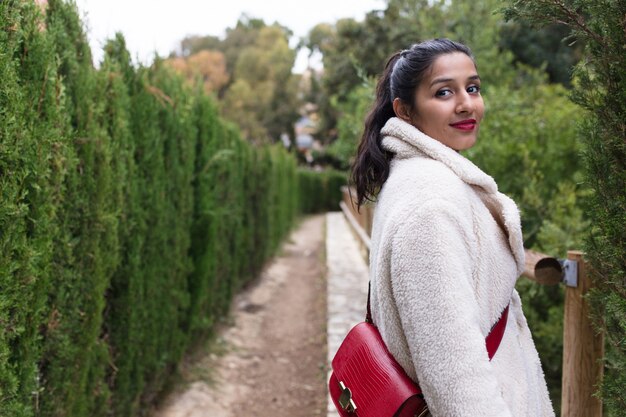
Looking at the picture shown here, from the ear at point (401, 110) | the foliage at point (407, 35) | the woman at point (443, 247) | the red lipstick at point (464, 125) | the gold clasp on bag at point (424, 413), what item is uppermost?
the foliage at point (407, 35)

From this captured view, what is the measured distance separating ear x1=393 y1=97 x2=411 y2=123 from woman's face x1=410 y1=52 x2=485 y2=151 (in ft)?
0.23

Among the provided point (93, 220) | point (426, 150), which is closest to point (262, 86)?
point (93, 220)

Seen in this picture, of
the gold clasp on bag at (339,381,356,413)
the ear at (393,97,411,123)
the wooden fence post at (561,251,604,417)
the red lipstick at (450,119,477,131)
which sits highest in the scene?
the ear at (393,97,411,123)

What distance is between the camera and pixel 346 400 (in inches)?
61.8

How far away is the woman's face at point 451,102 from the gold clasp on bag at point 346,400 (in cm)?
72

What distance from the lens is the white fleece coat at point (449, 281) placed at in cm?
129

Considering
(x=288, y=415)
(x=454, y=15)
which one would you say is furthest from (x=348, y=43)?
(x=288, y=415)

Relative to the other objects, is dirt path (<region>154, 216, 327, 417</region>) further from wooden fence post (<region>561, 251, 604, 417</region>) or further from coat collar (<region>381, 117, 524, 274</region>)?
coat collar (<region>381, 117, 524, 274</region>)

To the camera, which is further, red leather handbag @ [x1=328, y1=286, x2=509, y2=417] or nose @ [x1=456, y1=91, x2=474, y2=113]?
nose @ [x1=456, y1=91, x2=474, y2=113]

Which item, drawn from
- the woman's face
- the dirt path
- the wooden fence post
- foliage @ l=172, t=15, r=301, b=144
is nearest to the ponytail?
the woman's face

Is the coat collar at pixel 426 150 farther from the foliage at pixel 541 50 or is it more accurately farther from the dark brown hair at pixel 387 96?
the foliage at pixel 541 50

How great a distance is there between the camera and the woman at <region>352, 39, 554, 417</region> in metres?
1.30

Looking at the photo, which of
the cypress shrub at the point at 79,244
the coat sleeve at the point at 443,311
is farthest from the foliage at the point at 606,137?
the cypress shrub at the point at 79,244

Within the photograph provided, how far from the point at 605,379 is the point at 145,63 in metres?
3.82
